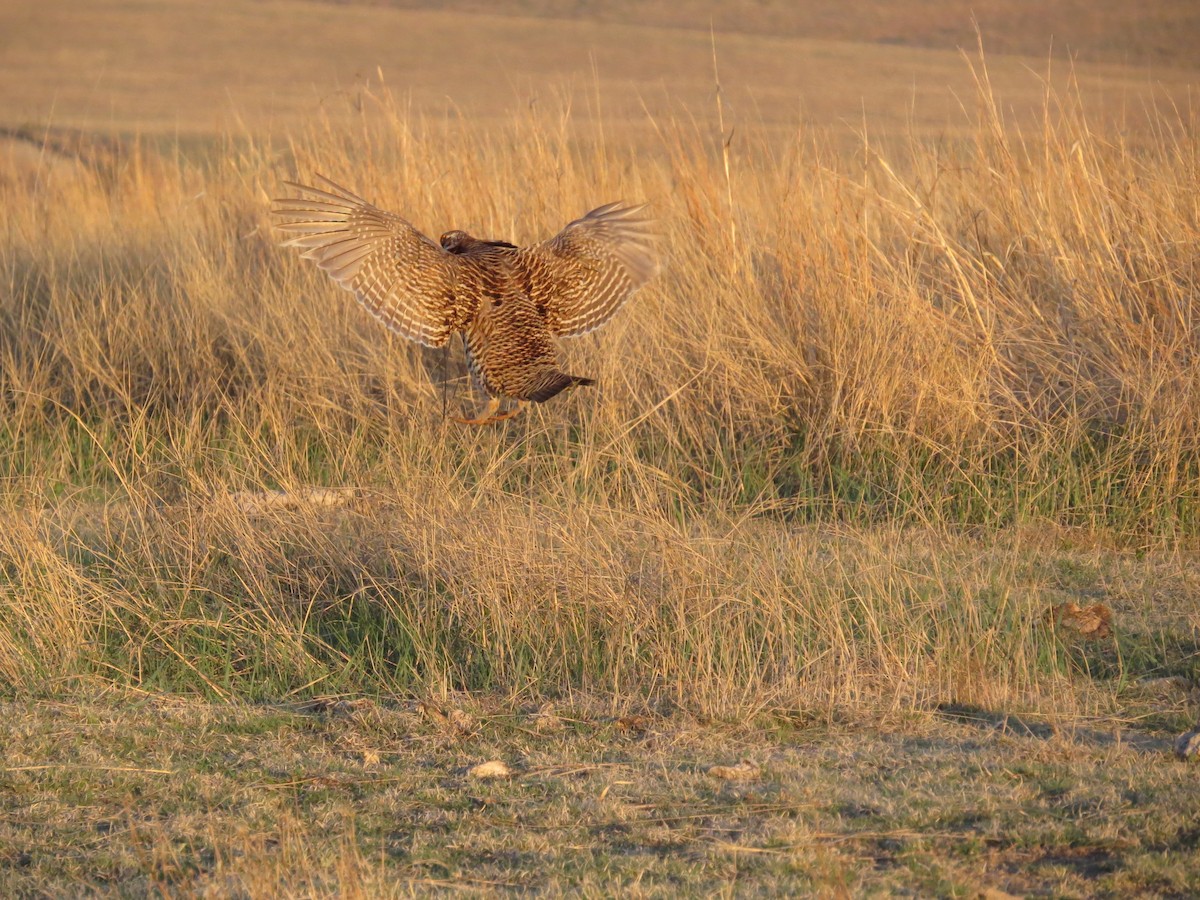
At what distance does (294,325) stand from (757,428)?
7.78ft

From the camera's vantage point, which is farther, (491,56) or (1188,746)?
(491,56)

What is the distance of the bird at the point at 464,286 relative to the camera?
5.24m

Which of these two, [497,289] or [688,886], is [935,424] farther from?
[688,886]

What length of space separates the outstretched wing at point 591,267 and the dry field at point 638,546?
2.01 feet

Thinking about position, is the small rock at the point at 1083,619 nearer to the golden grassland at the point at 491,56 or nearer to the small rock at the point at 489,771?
the small rock at the point at 489,771

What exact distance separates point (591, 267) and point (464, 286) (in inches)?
19.9

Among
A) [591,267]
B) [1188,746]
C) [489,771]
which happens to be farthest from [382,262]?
[1188,746]

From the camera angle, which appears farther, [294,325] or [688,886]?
[294,325]

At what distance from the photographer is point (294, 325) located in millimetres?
7242

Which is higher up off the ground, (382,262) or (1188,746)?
(382,262)

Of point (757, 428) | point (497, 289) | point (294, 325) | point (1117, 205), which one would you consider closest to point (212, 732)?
point (497, 289)

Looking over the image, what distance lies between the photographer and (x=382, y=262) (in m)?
5.25

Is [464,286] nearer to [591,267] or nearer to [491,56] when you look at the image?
[591,267]

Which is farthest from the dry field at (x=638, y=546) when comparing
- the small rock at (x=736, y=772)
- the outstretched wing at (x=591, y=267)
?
the outstretched wing at (x=591, y=267)
